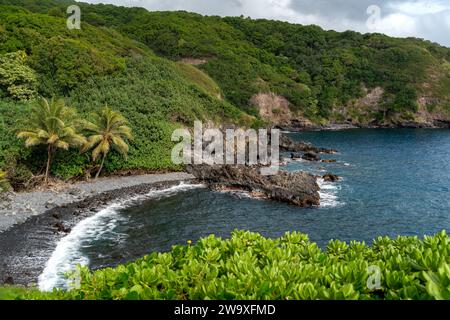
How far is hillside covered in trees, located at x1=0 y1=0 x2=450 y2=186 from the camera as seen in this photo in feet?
162

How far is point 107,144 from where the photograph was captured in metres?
40.9

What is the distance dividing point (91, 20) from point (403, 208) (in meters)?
105

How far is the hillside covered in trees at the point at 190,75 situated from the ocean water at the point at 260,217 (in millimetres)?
10517

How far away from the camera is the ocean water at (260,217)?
88.9 feet

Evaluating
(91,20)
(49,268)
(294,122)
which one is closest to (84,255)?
(49,268)

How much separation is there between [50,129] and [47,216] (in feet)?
30.0

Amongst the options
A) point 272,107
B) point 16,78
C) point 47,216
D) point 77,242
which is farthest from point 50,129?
point 272,107

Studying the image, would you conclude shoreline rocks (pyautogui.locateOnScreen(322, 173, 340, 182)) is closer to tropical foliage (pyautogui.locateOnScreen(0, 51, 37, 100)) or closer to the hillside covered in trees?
the hillside covered in trees

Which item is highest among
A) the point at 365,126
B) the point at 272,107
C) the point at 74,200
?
the point at 272,107

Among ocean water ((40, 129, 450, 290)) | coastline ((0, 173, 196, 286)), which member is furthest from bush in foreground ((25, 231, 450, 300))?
coastline ((0, 173, 196, 286))

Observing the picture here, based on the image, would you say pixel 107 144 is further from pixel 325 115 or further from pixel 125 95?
pixel 325 115

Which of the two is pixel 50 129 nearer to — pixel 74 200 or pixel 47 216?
pixel 74 200

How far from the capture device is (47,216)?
3114 centimetres

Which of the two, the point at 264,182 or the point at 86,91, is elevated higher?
the point at 86,91
